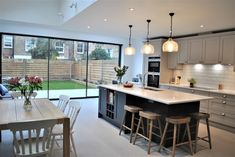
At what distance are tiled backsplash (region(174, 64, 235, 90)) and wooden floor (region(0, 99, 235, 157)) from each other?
55.6 inches

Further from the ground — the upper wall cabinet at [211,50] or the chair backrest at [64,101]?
the upper wall cabinet at [211,50]

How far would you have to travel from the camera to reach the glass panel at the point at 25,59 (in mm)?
6820

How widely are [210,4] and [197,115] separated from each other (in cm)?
188

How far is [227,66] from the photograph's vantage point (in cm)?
553

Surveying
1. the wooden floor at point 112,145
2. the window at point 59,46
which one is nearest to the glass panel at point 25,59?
the window at point 59,46

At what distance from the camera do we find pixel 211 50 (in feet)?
18.4

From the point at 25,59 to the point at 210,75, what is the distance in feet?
19.9

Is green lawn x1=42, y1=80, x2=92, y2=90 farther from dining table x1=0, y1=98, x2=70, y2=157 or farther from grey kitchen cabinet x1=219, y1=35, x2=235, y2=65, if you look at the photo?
grey kitchen cabinet x1=219, y1=35, x2=235, y2=65

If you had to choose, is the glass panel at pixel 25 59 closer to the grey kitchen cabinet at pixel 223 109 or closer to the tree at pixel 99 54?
the tree at pixel 99 54

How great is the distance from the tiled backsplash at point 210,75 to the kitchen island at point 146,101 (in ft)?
6.27

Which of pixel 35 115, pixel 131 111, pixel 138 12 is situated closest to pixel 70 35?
pixel 138 12

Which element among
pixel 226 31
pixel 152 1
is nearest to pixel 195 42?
pixel 226 31

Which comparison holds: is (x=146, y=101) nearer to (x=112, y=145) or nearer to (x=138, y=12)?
(x=112, y=145)

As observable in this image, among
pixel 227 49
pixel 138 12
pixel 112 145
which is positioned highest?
pixel 138 12
